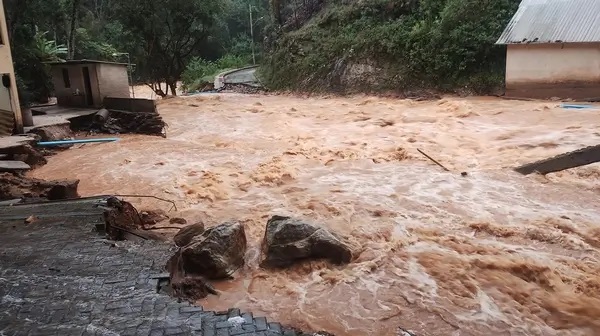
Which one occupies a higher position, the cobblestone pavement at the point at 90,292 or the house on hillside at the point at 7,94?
the house on hillside at the point at 7,94

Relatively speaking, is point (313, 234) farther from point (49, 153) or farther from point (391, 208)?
point (49, 153)

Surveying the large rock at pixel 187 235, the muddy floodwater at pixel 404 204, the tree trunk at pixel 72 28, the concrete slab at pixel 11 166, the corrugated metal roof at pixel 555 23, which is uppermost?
the tree trunk at pixel 72 28

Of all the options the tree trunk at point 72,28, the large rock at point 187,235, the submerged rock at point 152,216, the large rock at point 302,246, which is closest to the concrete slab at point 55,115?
the tree trunk at point 72,28

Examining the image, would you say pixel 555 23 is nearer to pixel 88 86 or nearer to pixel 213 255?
→ pixel 213 255

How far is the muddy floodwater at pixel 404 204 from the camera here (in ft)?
16.5

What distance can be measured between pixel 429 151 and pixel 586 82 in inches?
315

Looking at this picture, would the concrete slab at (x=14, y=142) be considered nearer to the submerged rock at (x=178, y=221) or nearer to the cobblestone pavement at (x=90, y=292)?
the submerged rock at (x=178, y=221)

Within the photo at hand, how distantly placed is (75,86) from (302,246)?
15.0 metres

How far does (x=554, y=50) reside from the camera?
16.3 metres

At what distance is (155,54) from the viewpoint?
25.0 m

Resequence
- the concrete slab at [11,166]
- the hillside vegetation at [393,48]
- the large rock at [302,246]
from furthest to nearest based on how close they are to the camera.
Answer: the hillside vegetation at [393,48] → the concrete slab at [11,166] → the large rock at [302,246]

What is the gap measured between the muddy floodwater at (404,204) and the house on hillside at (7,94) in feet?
4.79

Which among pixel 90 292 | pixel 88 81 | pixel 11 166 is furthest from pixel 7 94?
pixel 90 292

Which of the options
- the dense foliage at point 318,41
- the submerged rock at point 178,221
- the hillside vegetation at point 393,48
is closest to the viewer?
the submerged rock at point 178,221
